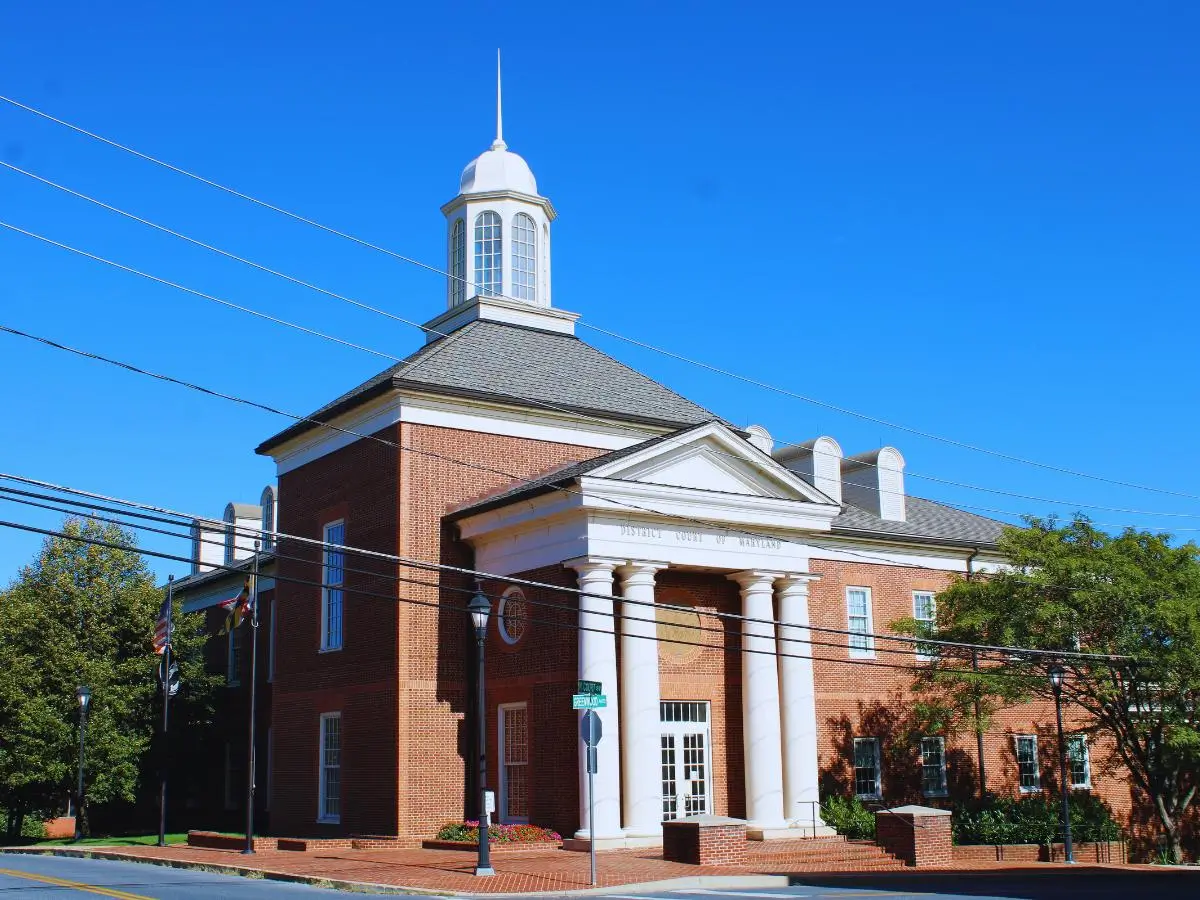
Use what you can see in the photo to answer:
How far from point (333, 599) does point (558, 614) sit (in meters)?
7.89

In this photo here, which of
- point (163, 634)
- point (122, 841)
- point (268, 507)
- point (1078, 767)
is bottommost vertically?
point (122, 841)

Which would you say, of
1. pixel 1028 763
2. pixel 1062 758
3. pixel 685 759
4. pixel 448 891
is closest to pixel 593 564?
pixel 685 759

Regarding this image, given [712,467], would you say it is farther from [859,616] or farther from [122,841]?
[122,841]

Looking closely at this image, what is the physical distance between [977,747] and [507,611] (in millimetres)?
15916

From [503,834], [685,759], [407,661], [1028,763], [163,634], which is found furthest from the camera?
[1028,763]

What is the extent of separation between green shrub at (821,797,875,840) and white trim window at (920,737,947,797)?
631 centimetres

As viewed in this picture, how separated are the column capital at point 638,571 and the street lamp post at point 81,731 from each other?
18427mm

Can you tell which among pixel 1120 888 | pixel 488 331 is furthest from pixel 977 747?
pixel 488 331

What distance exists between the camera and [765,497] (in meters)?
29.7

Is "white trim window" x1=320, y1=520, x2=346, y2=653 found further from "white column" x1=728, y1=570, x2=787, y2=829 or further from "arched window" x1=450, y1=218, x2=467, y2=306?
"white column" x1=728, y1=570, x2=787, y2=829

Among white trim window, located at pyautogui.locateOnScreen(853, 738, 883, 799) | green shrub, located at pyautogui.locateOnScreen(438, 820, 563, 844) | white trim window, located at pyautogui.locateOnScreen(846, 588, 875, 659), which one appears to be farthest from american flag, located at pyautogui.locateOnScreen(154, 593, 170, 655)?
white trim window, located at pyautogui.locateOnScreen(853, 738, 883, 799)

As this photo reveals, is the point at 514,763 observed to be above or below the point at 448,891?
above

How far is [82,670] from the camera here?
135ft

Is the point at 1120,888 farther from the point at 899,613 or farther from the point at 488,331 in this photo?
the point at 488,331
